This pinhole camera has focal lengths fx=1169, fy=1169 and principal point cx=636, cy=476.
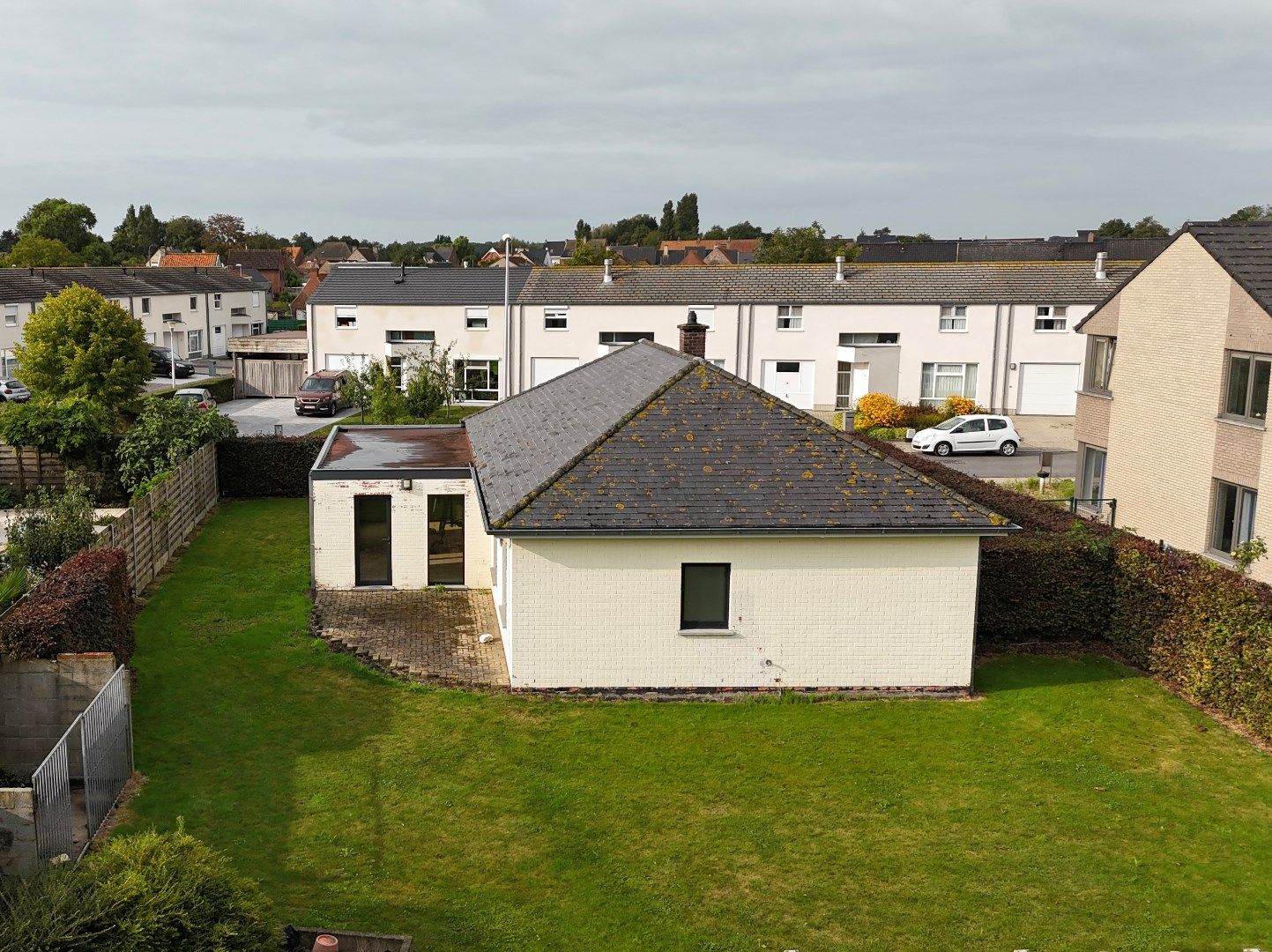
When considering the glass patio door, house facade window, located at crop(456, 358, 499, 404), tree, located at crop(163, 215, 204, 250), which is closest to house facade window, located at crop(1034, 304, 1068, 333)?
house facade window, located at crop(456, 358, 499, 404)

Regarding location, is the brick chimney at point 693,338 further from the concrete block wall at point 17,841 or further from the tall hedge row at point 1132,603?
the concrete block wall at point 17,841

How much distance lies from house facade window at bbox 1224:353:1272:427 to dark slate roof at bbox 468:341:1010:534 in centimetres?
905

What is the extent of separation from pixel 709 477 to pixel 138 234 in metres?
148

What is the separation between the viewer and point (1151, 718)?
1758cm

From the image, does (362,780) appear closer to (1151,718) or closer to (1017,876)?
(1017,876)

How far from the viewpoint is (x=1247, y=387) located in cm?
2402

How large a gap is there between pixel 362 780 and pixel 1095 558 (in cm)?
1309

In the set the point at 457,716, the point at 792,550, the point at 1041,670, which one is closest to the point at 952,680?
the point at 1041,670

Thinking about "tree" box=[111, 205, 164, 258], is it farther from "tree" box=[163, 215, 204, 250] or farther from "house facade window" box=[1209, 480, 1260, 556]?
"house facade window" box=[1209, 480, 1260, 556]

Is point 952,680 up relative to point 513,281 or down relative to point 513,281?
down

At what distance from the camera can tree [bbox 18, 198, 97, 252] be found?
112625 millimetres

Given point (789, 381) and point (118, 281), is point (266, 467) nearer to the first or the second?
point (789, 381)

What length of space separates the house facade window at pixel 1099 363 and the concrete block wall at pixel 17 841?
26014 millimetres

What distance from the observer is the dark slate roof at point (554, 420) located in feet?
64.7
